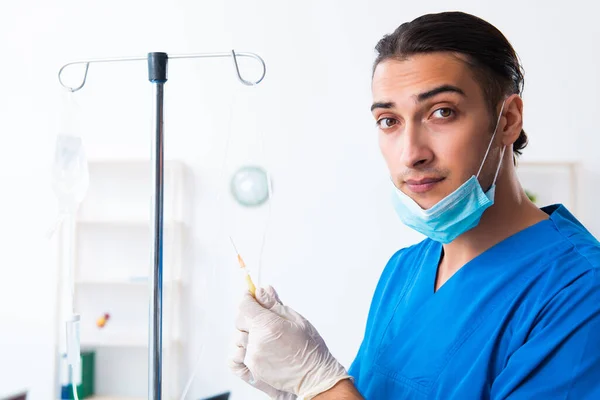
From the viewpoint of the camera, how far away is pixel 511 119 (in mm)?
972

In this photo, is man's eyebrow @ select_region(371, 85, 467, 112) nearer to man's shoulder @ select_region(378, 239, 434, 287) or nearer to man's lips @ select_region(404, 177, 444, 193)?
man's lips @ select_region(404, 177, 444, 193)

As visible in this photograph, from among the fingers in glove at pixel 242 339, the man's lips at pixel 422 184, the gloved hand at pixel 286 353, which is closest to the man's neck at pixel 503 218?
the man's lips at pixel 422 184

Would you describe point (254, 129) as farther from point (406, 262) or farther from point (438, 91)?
point (438, 91)

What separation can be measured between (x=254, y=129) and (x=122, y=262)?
0.96 metres

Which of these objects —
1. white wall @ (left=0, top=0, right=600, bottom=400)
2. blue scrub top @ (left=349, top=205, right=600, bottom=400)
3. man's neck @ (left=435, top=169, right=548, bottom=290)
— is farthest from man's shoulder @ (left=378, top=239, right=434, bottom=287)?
white wall @ (left=0, top=0, right=600, bottom=400)

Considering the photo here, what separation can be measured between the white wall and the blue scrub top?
2060mm

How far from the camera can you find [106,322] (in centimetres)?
322

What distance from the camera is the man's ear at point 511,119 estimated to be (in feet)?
3.16

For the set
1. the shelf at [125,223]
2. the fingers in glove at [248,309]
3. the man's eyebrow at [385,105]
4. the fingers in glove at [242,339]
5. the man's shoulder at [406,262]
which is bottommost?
the fingers in glove at [242,339]

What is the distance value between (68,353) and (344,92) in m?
2.47

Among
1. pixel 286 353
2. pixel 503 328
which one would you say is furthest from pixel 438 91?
pixel 286 353

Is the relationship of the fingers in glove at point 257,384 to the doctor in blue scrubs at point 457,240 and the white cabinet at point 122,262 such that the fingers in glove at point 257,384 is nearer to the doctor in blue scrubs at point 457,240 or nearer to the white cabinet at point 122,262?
the doctor in blue scrubs at point 457,240

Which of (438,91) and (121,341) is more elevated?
(438,91)

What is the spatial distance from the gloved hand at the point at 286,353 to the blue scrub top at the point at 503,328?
12 cm
